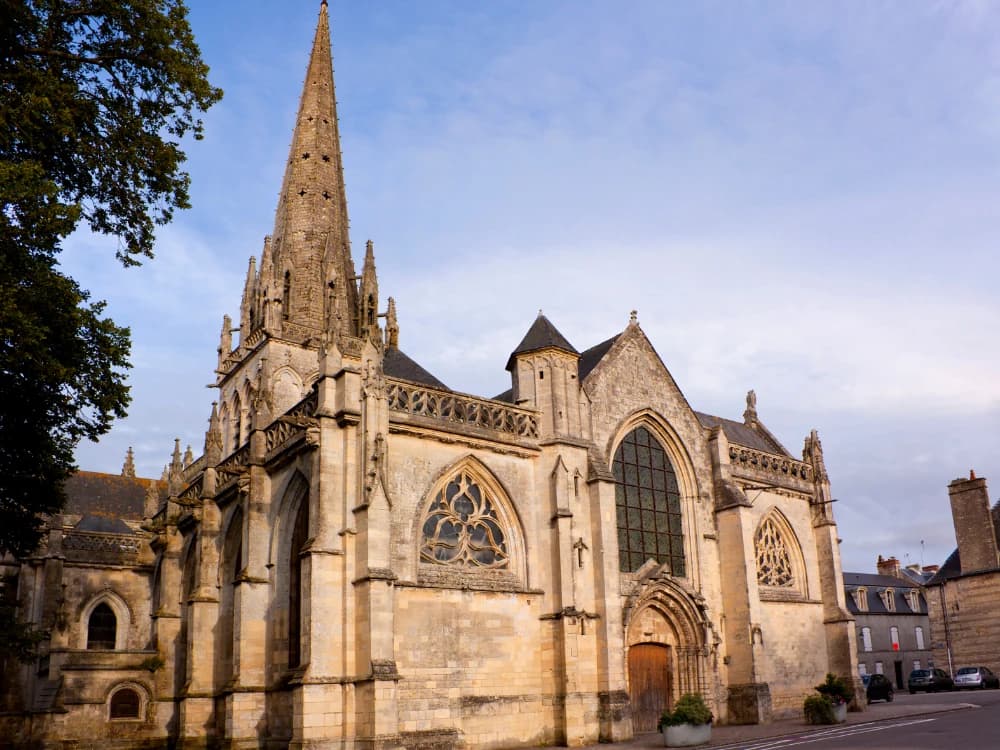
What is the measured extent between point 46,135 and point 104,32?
194 centimetres

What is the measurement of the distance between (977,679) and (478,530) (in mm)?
25672

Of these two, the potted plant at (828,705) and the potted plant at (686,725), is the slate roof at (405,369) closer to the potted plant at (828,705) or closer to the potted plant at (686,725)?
the potted plant at (686,725)

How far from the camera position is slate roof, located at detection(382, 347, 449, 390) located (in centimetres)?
2408

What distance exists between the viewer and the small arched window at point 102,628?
1057 inches

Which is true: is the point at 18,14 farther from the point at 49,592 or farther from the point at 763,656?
the point at 763,656

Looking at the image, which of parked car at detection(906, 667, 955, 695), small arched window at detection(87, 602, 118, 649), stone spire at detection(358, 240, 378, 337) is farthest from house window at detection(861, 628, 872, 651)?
small arched window at detection(87, 602, 118, 649)

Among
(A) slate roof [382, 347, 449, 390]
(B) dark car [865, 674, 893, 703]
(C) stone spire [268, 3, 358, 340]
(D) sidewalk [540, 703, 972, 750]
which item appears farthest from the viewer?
(B) dark car [865, 674, 893, 703]

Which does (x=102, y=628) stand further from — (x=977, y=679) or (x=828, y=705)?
(x=977, y=679)

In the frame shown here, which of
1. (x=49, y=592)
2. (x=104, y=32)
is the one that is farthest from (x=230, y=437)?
(x=104, y=32)

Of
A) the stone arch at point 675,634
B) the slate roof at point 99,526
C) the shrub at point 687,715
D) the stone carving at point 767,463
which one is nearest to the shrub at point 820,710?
the stone arch at point 675,634

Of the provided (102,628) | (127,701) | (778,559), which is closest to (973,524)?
(778,559)

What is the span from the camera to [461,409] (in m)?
19.1

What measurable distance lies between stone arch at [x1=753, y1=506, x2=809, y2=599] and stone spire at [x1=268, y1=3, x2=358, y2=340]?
15419 mm

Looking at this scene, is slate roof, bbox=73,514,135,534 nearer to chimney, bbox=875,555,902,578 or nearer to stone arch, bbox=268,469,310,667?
stone arch, bbox=268,469,310,667
